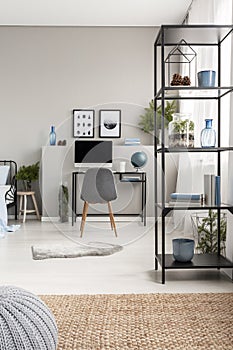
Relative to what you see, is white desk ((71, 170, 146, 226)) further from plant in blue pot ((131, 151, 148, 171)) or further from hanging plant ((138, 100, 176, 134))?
hanging plant ((138, 100, 176, 134))

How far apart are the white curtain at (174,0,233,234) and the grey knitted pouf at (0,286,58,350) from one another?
8.78 feet

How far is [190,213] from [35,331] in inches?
154

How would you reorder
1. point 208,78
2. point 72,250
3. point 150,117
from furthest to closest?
1. point 150,117
2. point 72,250
3. point 208,78

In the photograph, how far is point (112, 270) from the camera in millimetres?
4074

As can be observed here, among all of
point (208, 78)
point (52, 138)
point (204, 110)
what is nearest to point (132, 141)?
point (52, 138)

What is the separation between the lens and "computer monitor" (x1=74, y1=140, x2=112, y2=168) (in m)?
7.15

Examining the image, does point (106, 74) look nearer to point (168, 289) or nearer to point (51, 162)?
point (51, 162)

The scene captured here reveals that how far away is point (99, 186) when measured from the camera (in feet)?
19.2

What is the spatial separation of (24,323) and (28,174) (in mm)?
5405

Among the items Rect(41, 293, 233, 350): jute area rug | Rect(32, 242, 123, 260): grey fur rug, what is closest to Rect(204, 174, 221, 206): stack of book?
Rect(41, 293, 233, 350): jute area rug

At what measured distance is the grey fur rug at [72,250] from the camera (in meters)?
4.61

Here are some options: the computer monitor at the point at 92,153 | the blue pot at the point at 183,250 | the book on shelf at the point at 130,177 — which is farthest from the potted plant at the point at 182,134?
the computer monitor at the point at 92,153

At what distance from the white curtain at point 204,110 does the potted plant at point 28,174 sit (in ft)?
6.37

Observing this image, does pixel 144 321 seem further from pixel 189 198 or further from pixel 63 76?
pixel 63 76
